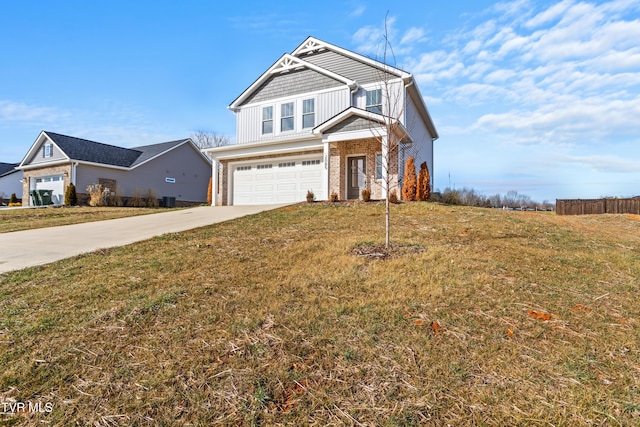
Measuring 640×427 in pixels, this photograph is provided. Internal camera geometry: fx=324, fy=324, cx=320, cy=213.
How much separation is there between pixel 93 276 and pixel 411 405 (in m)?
4.87

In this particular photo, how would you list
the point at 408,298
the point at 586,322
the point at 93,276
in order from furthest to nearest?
the point at 93,276 → the point at 408,298 → the point at 586,322

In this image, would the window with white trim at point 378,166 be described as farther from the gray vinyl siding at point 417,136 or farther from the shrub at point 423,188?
the shrub at point 423,188

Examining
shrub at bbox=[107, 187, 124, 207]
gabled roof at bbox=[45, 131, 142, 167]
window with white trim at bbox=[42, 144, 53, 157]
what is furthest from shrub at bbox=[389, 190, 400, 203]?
window with white trim at bbox=[42, 144, 53, 157]

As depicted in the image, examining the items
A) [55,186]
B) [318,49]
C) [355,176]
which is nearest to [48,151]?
[55,186]

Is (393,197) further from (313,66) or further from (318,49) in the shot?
(318,49)

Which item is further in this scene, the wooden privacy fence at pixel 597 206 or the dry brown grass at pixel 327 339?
the wooden privacy fence at pixel 597 206

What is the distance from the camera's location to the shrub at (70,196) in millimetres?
20250

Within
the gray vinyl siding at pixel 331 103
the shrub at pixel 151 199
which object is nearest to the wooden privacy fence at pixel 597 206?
the gray vinyl siding at pixel 331 103

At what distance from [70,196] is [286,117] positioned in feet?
48.6

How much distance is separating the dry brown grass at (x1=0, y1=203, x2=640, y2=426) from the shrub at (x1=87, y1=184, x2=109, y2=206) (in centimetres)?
1746

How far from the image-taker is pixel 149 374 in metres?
2.66

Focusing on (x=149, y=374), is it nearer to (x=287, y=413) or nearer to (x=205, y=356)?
(x=205, y=356)

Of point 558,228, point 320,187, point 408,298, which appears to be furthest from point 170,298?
point 320,187

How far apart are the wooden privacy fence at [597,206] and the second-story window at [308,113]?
12793mm
